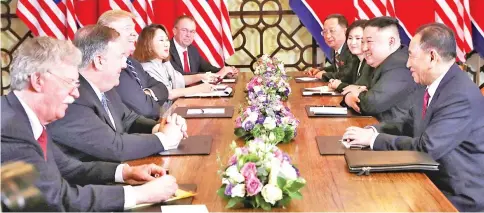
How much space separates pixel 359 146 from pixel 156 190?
1.18 m

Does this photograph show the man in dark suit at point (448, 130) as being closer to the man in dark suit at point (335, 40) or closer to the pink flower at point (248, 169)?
the pink flower at point (248, 169)

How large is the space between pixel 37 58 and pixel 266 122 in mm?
1184

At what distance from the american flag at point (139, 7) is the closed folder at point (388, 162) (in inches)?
194

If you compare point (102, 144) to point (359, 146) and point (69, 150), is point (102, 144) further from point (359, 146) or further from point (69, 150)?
point (359, 146)

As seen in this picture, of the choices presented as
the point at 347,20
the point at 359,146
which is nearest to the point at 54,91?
the point at 359,146

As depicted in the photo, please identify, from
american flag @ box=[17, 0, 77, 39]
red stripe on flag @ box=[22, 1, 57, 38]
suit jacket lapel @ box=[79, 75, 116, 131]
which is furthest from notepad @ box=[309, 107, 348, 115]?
red stripe on flag @ box=[22, 1, 57, 38]

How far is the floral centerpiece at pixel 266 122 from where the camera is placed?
10.1 feet

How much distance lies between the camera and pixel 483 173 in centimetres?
304

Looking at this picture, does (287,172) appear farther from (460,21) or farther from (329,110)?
(460,21)

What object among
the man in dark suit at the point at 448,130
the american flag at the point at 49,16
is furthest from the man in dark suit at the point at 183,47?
the man in dark suit at the point at 448,130

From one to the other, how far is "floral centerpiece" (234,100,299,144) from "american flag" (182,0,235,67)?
13.8 ft

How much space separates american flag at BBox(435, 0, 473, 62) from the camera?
23.3ft

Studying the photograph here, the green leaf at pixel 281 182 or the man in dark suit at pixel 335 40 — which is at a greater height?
the green leaf at pixel 281 182

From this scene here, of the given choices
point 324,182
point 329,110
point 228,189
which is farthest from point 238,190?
point 329,110
